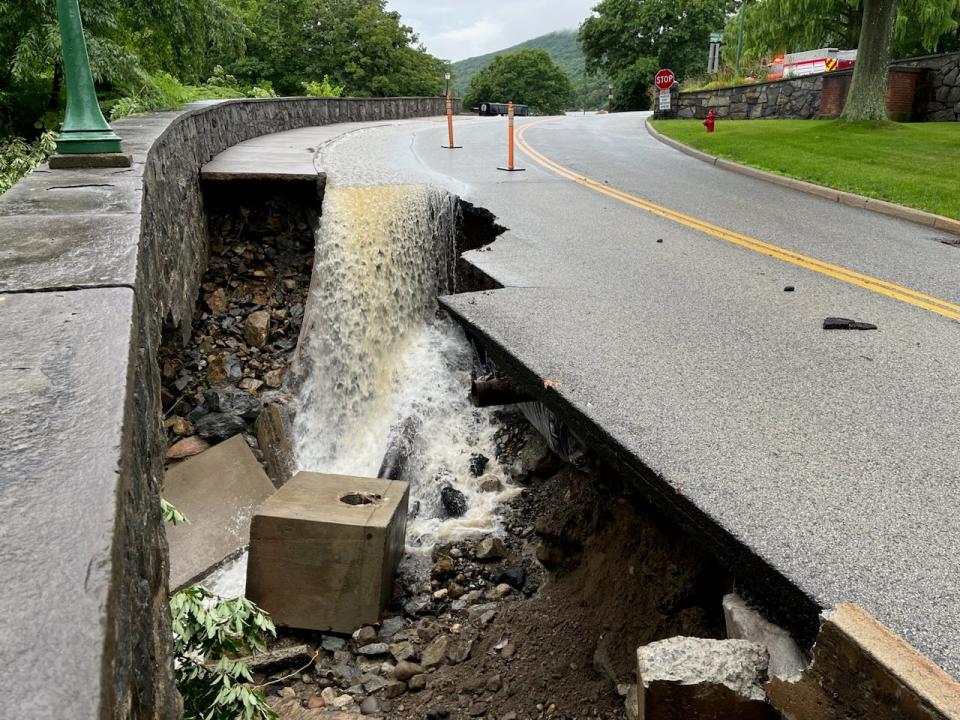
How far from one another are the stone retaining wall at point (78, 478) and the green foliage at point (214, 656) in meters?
0.44

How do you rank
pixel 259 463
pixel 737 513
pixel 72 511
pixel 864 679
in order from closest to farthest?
pixel 72 511 → pixel 864 679 → pixel 737 513 → pixel 259 463

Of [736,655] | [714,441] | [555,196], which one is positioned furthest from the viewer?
[555,196]

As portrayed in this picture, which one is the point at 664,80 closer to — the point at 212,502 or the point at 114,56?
the point at 114,56

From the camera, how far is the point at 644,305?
5961 mm

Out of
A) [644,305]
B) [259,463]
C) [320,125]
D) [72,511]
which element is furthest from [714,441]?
[320,125]

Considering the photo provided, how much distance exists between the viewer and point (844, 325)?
542 cm

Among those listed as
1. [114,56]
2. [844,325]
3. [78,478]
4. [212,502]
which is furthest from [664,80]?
[78,478]

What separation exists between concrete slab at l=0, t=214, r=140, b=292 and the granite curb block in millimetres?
9490

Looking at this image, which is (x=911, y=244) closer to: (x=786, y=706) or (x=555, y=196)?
(x=555, y=196)

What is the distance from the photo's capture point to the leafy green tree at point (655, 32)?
6353 centimetres

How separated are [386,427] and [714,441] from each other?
4.56m

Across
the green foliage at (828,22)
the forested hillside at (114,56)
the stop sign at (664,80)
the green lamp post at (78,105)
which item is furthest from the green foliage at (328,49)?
the green lamp post at (78,105)

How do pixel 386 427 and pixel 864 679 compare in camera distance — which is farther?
pixel 386 427

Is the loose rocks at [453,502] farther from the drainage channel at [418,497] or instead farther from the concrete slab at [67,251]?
the concrete slab at [67,251]
